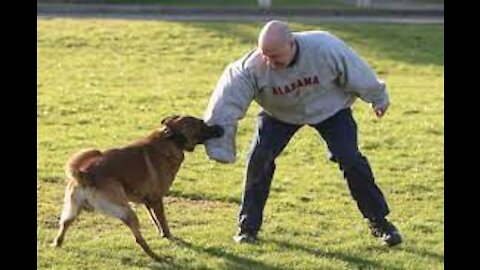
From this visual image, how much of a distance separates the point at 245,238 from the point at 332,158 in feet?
2.84

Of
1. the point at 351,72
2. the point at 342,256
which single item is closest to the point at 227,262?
the point at 342,256

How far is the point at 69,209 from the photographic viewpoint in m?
7.11

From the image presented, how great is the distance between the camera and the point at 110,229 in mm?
7855

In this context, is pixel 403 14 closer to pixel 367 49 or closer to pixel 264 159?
pixel 367 49

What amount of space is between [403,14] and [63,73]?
11912 millimetres

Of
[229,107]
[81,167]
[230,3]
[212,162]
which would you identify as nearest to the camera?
[81,167]

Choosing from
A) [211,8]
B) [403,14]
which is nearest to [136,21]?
[211,8]

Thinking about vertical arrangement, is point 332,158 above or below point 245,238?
above

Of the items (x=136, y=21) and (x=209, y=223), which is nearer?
(x=209, y=223)

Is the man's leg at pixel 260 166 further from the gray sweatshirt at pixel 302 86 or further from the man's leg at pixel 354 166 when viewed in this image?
the man's leg at pixel 354 166

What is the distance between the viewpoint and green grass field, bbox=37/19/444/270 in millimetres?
7211

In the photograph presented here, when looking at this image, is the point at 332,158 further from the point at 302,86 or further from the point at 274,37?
the point at 274,37

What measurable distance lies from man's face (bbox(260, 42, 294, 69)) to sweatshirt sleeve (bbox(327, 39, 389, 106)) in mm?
325
